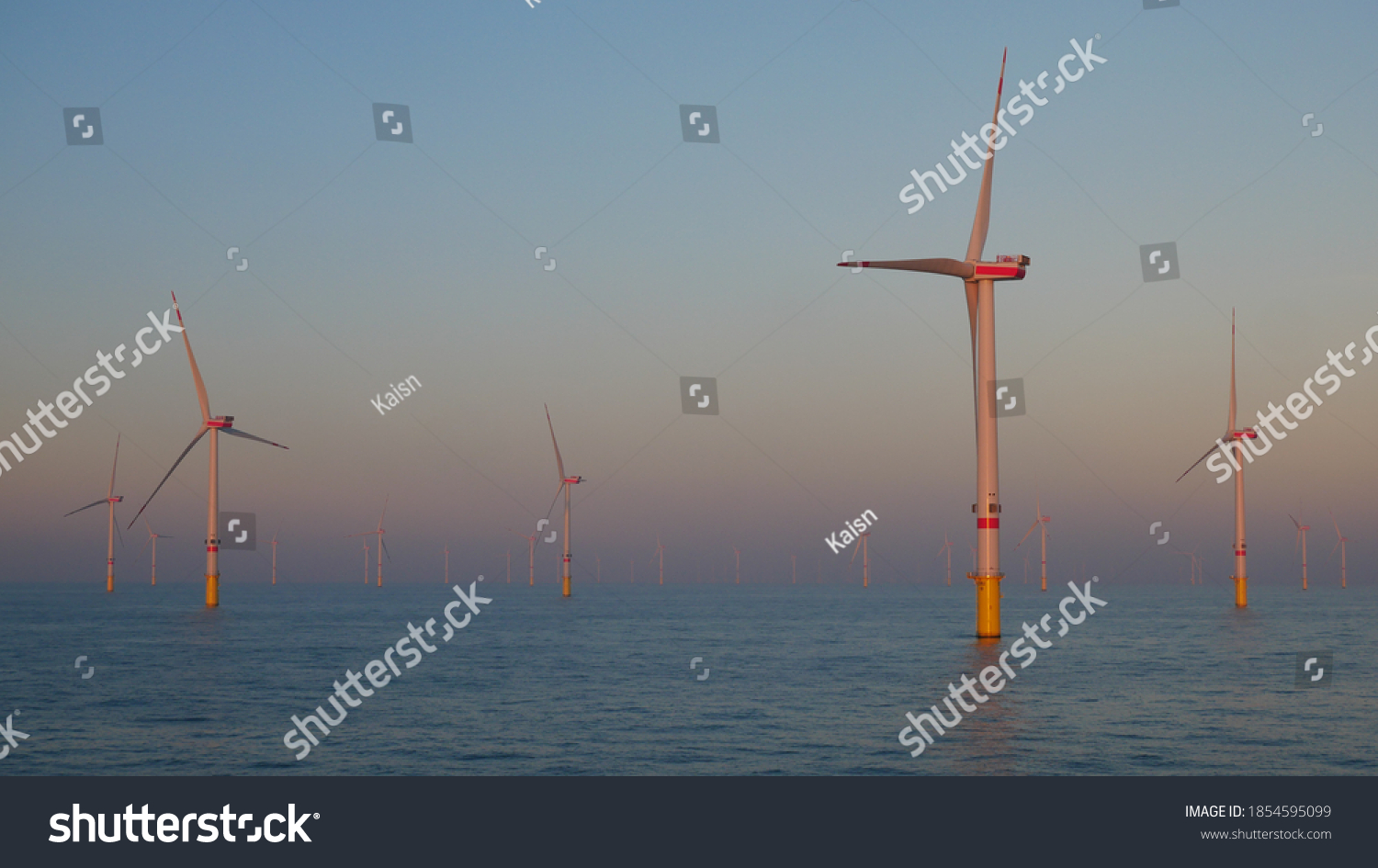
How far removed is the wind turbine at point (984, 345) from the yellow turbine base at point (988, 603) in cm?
10

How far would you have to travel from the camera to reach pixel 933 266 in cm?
8150

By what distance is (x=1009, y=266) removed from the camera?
8231cm

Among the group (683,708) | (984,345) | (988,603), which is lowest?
(683,708)

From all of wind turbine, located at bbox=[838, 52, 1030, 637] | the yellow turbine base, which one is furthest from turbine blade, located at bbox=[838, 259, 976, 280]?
the yellow turbine base

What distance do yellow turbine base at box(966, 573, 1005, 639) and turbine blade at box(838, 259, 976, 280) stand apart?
67.7ft

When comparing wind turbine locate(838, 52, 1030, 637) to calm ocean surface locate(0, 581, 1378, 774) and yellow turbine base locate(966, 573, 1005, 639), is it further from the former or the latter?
calm ocean surface locate(0, 581, 1378, 774)

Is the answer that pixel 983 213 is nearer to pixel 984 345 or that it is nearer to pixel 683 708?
pixel 984 345

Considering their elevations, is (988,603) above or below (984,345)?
below

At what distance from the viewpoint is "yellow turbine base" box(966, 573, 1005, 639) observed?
82.9 m

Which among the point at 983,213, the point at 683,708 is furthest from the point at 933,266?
the point at 683,708

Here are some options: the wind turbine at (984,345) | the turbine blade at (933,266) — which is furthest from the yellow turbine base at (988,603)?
the turbine blade at (933,266)

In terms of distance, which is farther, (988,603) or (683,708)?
(988,603)

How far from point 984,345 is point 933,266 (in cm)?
634

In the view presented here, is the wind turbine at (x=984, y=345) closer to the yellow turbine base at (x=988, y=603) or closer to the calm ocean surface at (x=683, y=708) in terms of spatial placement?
the yellow turbine base at (x=988, y=603)
